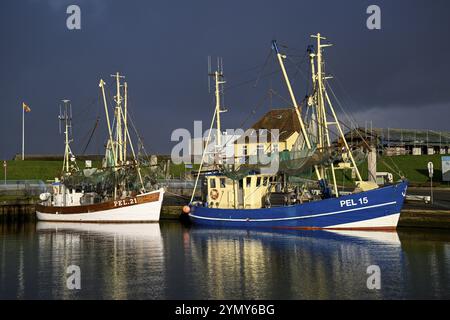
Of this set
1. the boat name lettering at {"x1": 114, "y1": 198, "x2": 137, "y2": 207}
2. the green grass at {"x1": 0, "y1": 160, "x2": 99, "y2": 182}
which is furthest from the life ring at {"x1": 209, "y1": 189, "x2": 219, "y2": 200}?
the green grass at {"x1": 0, "y1": 160, "x2": 99, "y2": 182}

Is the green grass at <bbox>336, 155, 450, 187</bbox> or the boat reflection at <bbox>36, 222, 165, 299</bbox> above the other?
the green grass at <bbox>336, 155, 450, 187</bbox>

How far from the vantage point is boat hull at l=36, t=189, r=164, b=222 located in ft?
143

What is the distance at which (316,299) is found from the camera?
17.4 metres

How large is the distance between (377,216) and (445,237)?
13.4ft

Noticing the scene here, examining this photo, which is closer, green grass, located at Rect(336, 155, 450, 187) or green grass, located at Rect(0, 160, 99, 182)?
green grass, located at Rect(336, 155, 450, 187)

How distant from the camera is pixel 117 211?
4506 cm

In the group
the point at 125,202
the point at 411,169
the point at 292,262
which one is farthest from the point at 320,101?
the point at 411,169

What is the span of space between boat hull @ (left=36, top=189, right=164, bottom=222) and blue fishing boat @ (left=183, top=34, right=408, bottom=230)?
320 centimetres

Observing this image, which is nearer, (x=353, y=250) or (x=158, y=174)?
(x=353, y=250)

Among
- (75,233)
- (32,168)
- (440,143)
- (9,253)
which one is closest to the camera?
(9,253)

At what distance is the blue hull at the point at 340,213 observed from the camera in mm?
31328

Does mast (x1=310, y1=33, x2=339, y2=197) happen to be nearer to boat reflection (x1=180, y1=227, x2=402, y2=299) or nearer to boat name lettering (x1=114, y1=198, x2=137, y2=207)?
boat reflection (x1=180, y1=227, x2=402, y2=299)
